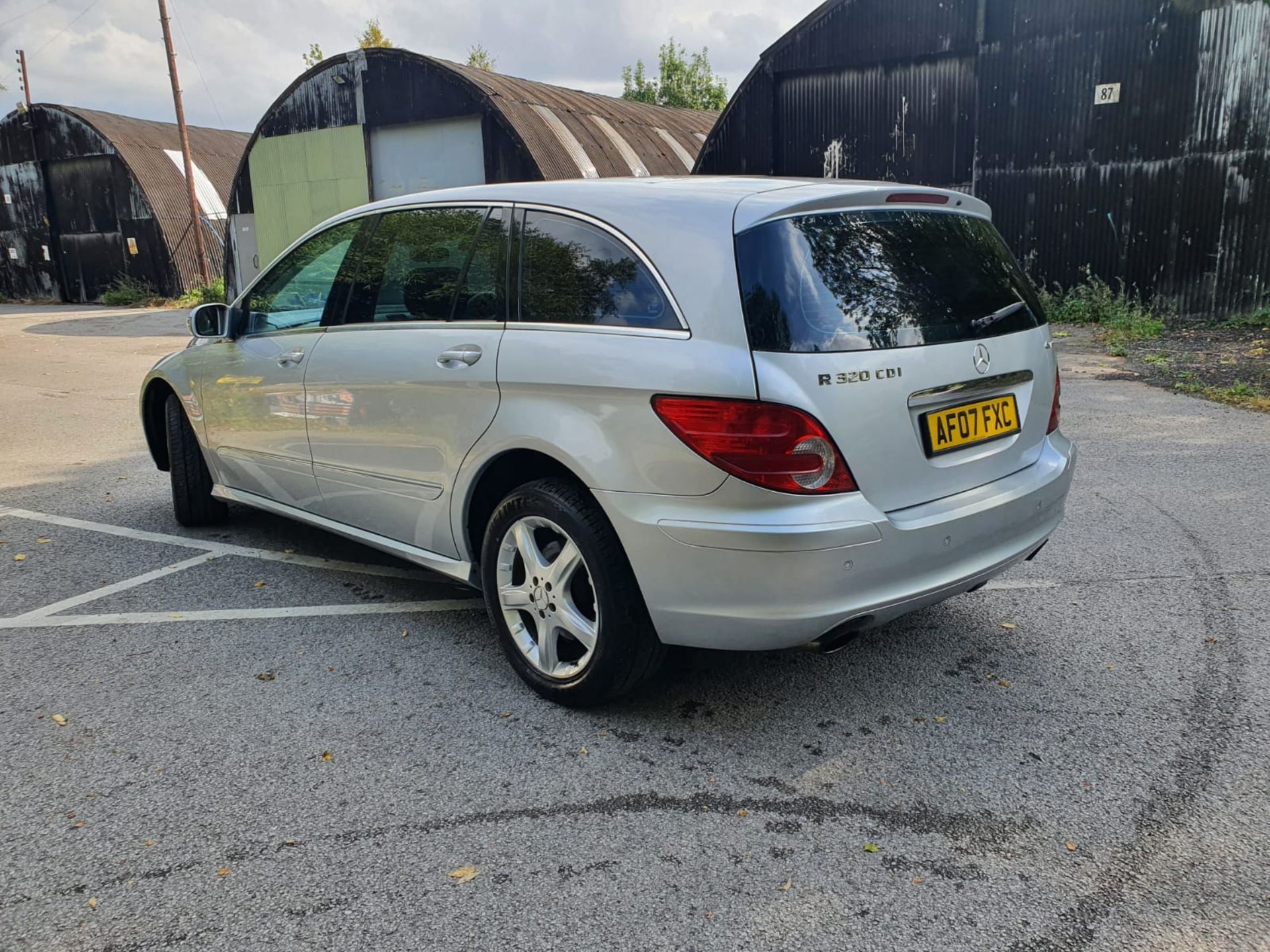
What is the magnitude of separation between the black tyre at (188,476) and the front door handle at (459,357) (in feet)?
8.06

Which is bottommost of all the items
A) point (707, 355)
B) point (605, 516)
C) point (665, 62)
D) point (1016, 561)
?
point (1016, 561)

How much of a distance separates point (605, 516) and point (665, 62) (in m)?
67.5

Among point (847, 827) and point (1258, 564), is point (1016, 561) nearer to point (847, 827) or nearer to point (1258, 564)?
point (847, 827)

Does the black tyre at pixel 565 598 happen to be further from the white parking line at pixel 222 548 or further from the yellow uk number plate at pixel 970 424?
the white parking line at pixel 222 548

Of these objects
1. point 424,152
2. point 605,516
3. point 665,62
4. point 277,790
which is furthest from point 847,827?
point 665,62

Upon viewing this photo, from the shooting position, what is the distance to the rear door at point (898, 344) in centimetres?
287

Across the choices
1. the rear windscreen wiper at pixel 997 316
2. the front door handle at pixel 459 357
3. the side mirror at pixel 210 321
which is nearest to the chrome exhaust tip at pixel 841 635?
the rear windscreen wiper at pixel 997 316

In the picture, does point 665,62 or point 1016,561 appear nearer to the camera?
point 1016,561

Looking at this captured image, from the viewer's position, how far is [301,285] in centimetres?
A: 466

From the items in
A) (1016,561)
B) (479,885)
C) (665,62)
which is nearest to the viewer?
(479,885)

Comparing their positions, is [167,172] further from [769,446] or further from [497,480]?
[769,446]

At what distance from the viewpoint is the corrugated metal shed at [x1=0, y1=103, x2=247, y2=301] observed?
28344mm

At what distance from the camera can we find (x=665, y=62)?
64.9 meters

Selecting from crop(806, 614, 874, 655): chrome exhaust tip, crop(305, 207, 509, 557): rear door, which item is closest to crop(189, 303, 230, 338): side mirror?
crop(305, 207, 509, 557): rear door
